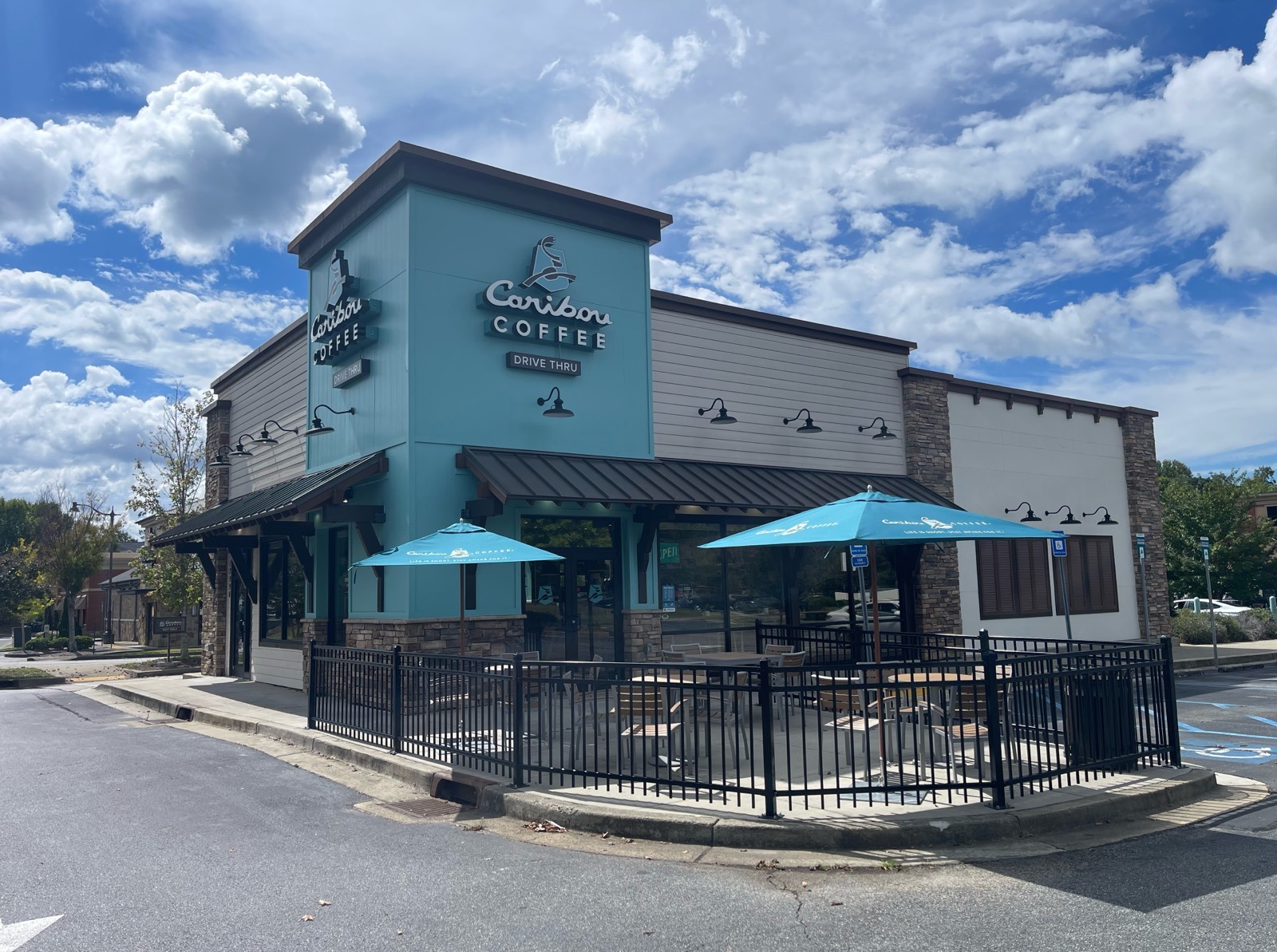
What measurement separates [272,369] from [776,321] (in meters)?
11.0

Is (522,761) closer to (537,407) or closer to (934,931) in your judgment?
(934,931)

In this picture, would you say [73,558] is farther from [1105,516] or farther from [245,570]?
[1105,516]

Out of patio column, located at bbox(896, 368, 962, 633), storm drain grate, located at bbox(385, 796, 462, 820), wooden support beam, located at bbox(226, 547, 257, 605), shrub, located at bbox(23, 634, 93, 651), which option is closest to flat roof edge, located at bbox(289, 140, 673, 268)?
wooden support beam, located at bbox(226, 547, 257, 605)

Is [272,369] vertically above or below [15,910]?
above

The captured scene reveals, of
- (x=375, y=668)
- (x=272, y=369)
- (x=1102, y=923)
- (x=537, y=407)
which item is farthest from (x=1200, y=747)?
(x=272, y=369)

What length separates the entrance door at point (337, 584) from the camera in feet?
53.6

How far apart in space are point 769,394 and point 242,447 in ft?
39.9

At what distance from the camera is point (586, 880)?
611 centimetres

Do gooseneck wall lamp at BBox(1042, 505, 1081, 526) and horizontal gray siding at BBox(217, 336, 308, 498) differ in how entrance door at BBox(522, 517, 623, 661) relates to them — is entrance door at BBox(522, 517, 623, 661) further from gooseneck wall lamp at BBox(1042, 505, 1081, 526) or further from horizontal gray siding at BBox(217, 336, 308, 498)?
gooseneck wall lamp at BBox(1042, 505, 1081, 526)

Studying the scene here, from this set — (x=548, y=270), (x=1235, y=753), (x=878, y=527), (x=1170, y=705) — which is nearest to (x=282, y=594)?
(x=548, y=270)

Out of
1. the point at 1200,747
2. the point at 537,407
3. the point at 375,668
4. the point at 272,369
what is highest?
the point at 272,369

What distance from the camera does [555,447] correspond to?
51.0ft

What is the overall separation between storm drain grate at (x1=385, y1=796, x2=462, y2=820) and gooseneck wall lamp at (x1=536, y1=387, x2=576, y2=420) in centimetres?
705

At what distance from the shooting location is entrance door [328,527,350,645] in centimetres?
1633
